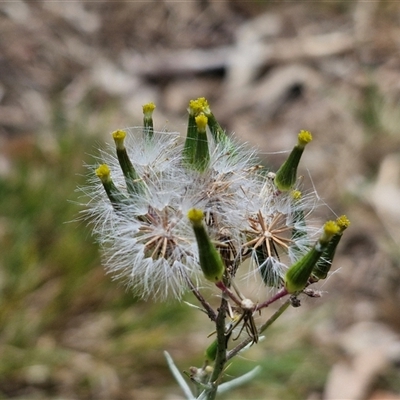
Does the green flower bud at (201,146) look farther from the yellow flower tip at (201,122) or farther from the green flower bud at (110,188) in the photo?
the green flower bud at (110,188)

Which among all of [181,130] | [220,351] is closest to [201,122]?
[220,351]

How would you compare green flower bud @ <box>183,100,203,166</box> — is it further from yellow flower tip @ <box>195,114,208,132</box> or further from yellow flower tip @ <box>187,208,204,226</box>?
yellow flower tip @ <box>187,208,204,226</box>

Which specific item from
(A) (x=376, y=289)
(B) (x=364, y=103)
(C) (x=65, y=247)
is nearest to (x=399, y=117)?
(B) (x=364, y=103)

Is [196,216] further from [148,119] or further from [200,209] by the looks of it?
[148,119]

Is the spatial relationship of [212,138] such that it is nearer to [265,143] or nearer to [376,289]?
[376,289]

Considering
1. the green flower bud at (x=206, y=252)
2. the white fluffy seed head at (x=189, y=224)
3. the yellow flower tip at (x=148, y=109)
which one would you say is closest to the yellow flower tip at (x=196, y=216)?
the green flower bud at (x=206, y=252)

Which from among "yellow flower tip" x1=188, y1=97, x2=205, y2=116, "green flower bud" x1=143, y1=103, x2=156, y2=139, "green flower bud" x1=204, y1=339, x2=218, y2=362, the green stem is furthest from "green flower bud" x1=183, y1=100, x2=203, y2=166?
"green flower bud" x1=204, y1=339, x2=218, y2=362
